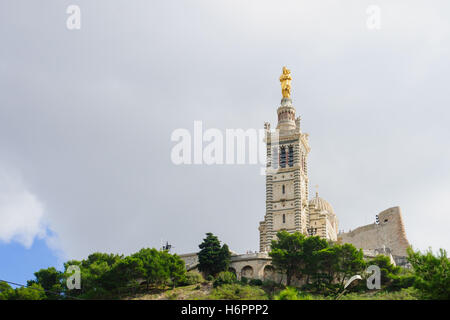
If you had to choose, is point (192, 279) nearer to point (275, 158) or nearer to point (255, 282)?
point (255, 282)

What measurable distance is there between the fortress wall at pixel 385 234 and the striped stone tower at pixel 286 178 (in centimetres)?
1339

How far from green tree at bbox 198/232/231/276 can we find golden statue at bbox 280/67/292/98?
3109 centimetres

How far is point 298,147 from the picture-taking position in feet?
291

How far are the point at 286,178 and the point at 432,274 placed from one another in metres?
36.9

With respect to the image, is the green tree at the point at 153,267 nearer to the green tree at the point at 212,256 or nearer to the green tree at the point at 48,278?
the green tree at the point at 212,256

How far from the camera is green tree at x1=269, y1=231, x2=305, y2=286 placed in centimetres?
6969

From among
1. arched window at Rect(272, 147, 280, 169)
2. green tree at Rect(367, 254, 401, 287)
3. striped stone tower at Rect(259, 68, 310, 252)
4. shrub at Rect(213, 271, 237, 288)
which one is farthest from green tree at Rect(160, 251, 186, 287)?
arched window at Rect(272, 147, 280, 169)

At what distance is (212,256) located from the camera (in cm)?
7288

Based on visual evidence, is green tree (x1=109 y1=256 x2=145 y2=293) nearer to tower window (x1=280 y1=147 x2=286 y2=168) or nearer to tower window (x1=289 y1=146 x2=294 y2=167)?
tower window (x1=280 y1=147 x2=286 y2=168)

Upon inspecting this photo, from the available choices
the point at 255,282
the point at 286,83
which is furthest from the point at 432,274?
the point at 286,83

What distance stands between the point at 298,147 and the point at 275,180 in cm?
612

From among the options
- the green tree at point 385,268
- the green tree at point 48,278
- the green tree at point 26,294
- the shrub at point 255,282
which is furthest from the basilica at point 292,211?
the green tree at point 26,294

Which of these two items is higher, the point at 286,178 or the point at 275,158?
the point at 275,158

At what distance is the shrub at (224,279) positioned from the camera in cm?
6799
